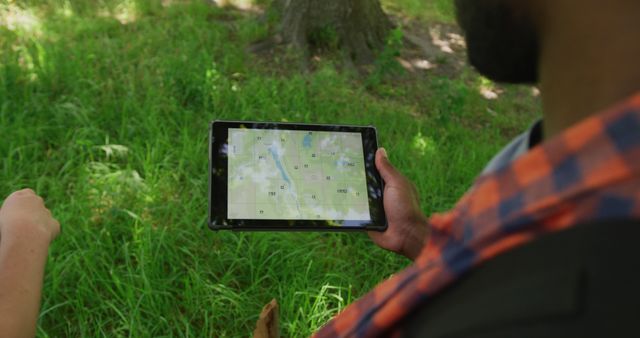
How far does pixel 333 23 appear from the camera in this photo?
444 centimetres

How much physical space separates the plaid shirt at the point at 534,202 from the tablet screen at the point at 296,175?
0.96m

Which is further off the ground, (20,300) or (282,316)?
(20,300)

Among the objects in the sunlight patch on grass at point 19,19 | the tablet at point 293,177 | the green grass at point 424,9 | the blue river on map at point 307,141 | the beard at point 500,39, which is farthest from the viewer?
the green grass at point 424,9

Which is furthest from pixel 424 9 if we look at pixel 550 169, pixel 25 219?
pixel 550 169

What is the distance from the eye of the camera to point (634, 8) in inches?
21.1

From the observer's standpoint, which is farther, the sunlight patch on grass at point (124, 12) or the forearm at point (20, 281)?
the sunlight patch on grass at point (124, 12)

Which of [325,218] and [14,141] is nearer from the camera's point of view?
[325,218]

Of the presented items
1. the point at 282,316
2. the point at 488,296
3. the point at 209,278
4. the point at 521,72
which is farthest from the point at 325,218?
the point at 488,296

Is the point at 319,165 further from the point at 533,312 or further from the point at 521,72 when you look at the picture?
the point at 533,312

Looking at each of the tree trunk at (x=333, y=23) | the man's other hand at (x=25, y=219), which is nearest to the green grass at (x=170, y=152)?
the tree trunk at (x=333, y=23)

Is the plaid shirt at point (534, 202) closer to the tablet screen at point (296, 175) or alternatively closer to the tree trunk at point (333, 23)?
the tablet screen at point (296, 175)

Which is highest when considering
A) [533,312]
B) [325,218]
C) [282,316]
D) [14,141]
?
[14,141]

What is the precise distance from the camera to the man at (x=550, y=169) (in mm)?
491

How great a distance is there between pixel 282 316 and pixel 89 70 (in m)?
2.11
